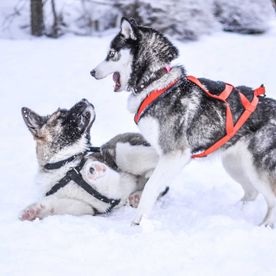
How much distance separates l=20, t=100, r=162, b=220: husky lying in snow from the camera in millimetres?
4258

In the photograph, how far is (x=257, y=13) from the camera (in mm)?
11398

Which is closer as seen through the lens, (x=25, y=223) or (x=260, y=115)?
(x=25, y=223)

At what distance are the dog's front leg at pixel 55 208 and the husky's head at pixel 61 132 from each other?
1.42 ft

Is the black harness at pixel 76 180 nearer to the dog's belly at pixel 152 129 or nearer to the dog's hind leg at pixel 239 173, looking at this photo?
the dog's belly at pixel 152 129

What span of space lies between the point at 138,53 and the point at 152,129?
69cm

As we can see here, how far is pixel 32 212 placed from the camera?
402 cm

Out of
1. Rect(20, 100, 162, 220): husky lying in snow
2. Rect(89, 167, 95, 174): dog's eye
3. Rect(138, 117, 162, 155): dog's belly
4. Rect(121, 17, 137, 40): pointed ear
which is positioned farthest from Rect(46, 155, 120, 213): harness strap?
Rect(121, 17, 137, 40): pointed ear

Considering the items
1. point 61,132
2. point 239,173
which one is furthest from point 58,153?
point 239,173

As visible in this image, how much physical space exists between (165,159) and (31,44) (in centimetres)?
724

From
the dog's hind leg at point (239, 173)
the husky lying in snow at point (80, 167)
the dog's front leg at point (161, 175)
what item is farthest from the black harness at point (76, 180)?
the dog's hind leg at point (239, 173)

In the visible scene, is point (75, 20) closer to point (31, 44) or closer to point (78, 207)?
point (31, 44)

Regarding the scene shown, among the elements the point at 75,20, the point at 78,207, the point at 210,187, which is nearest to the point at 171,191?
the point at 210,187

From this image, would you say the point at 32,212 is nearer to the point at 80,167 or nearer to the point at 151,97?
the point at 80,167

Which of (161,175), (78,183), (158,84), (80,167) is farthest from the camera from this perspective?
(80,167)
